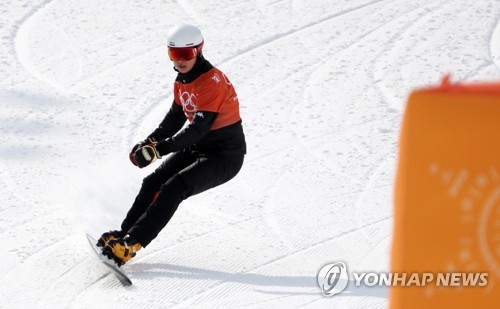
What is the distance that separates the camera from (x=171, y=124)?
5719 mm

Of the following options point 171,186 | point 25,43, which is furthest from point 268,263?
point 25,43

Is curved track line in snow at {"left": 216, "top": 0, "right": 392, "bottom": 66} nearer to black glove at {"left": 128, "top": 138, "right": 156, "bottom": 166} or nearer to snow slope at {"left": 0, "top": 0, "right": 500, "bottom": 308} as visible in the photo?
snow slope at {"left": 0, "top": 0, "right": 500, "bottom": 308}

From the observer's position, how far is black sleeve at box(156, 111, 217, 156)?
519cm

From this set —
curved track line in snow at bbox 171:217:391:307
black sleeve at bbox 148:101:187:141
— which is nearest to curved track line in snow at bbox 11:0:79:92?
black sleeve at bbox 148:101:187:141

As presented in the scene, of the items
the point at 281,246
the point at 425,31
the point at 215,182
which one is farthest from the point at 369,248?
the point at 425,31

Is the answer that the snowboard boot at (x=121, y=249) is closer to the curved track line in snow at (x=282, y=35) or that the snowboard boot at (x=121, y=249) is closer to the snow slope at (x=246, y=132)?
the snow slope at (x=246, y=132)

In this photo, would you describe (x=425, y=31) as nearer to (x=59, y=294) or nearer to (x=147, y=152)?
(x=147, y=152)

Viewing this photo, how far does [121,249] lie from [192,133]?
79 centimetres

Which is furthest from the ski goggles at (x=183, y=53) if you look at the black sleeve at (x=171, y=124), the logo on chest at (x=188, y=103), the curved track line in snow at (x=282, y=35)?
the curved track line in snow at (x=282, y=35)

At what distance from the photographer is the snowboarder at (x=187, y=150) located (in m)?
5.18

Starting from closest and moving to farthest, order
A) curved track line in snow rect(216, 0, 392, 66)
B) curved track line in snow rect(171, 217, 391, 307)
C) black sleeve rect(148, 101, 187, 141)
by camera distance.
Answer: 1. curved track line in snow rect(171, 217, 391, 307)
2. black sleeve rect(148, 101, 187, 141)
3. curved track line in snow rect(216, 0, 392, 66)

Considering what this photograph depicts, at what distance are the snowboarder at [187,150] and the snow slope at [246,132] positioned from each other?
0.27 metres

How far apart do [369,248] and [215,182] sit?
104cm

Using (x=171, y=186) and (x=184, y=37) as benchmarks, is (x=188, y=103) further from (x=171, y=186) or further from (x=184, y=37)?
(x=171, y=186)
